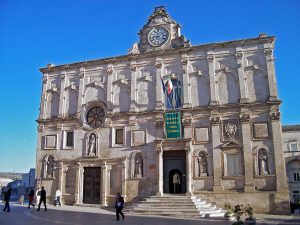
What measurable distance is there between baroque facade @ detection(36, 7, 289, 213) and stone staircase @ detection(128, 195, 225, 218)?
119 centimetres

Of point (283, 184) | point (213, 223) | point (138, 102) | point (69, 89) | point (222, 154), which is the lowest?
point (213, 223)

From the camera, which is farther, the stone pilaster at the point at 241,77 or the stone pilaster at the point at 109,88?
the stone pilaster at the point at 109,88

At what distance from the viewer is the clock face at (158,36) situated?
81.1ft

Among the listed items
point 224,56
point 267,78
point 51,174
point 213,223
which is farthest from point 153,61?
point 213,223

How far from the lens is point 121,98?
2473 cm

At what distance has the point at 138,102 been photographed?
24.1 metres

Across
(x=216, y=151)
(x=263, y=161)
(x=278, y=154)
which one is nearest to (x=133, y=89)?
(x=216, y=151)

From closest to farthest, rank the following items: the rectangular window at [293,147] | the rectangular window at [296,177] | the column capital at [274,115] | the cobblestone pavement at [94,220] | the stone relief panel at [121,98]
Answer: the cobblestone pavement at [94,220] < the column capital at [274,115] < the stone relief panel at [121,98] < the rectangular window at [293,147] < the rectangular window at [296,177]

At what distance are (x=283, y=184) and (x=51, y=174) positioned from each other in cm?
1776

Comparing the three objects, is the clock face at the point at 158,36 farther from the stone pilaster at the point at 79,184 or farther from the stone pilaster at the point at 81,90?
the stone pilaster at the point at 79,184

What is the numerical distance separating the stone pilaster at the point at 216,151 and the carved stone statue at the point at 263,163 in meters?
2.59

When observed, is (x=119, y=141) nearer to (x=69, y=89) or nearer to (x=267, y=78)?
(x=69, y=89)

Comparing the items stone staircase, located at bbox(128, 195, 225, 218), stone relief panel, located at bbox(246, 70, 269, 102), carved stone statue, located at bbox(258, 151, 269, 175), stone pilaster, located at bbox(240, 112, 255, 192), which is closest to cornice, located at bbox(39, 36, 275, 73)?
stone relief panel, located at bbox(246, 70, 269, 102)

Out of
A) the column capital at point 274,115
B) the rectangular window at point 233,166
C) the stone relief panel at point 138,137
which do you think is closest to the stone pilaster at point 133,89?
the stone relief panel at point 138,137
